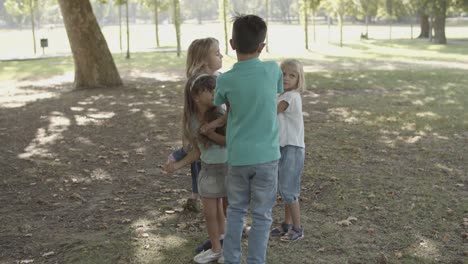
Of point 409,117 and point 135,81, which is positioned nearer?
point 409,117

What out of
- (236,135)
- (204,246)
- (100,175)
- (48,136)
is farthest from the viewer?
(48,136)

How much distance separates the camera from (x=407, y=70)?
21391 millimetres

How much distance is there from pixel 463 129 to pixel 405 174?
3545 mm

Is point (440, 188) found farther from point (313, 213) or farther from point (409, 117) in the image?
point (409, 117)

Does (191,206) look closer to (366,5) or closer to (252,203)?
(252,203)

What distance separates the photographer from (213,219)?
4582 millimetres

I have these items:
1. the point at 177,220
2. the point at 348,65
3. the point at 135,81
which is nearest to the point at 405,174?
the point at 177,220

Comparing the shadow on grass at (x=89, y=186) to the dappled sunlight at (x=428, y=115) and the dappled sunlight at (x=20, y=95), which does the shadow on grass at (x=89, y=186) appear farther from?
the dappled sunlight at (x=428, y=115)

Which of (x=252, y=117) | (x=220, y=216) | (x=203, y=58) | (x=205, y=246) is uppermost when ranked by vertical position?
(x=203, y=58)

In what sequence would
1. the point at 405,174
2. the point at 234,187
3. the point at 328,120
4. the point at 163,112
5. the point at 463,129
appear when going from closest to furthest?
the point at 234,187, the point at 405,174, the point at 463,129, the point at 328,120, the point at 163,112

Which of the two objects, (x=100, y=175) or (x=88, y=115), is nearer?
(x=100, y=175)

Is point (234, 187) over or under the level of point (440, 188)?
over

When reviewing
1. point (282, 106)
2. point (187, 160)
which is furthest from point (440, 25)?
point (187, 160)

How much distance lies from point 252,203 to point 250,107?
0.70 meters
